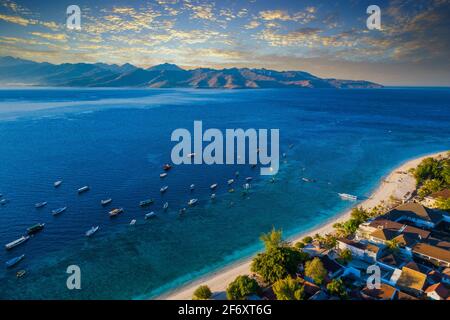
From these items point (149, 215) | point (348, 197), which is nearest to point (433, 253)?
point (348, 197)

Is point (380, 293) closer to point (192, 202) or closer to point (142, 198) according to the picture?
point (192, 202)

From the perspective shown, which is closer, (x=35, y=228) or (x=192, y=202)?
(x=35, y=228)

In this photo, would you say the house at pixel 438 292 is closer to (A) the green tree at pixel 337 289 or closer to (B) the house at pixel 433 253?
(B) the house at pixel 433 253

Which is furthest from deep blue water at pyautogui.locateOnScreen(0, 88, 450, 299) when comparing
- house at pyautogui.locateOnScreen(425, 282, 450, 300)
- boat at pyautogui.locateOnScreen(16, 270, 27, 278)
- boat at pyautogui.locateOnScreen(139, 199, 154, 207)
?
house at pyautogui.locateOnScreen(425, 282, 450, 300)

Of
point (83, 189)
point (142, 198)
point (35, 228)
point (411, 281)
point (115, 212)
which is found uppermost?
point (83, 189)

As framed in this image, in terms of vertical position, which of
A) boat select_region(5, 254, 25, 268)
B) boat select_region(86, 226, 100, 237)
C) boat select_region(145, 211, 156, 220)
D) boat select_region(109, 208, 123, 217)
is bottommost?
boat select_region(5, 254, 25, 268)

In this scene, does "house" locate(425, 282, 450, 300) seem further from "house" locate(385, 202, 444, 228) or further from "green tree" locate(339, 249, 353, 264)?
"house" locate(385, 202, 444, 228)

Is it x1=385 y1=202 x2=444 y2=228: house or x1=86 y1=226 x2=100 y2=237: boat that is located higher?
x1=385 y1=202 x2=444 y2=228: house
